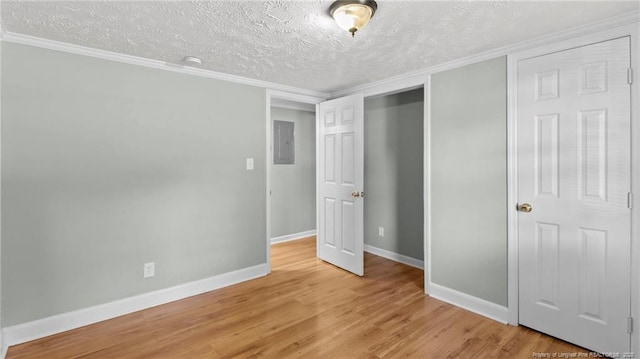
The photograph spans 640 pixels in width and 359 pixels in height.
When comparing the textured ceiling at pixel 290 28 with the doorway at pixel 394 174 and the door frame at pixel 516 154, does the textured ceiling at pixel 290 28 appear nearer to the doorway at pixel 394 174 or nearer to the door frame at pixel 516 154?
the door frame at pixel 516 154

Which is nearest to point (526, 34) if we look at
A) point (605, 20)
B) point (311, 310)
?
point (605, 20)

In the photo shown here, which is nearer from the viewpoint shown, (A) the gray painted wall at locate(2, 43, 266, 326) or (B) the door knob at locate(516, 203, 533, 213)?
(A) the gray painted wall at locate(2, 43, 266, 326)

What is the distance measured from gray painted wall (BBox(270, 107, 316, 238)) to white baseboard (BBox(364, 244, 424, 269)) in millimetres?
1348

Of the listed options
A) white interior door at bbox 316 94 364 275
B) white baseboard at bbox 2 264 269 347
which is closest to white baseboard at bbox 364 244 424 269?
white interior door at bbox 316 94 364 275

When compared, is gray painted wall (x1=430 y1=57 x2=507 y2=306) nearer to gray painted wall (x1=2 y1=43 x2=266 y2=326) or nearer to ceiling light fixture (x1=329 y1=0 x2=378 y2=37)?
ceiling light fixture (x1=329 y1=0 x2=378 y2=37)

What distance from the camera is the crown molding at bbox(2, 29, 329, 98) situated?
2.20 metres

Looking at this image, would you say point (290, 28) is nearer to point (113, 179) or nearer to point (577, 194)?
point (113, 179)

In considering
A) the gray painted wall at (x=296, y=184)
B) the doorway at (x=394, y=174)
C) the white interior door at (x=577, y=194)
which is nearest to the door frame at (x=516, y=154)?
the white interior door at (x=577, y=194)

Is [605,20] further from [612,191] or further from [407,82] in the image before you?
[407,82]

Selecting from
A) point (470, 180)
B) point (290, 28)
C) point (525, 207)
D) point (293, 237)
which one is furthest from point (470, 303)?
point (293, 237)

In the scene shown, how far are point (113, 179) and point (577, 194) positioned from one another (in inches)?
141

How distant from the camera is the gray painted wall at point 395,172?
3.78 m

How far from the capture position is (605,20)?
196cm

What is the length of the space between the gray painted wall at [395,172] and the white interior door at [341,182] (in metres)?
0.79
